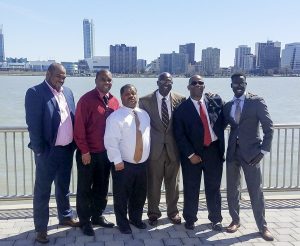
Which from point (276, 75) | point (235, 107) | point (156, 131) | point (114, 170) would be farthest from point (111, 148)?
point (276, 75)

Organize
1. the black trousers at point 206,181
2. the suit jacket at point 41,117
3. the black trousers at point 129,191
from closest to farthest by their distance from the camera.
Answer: the suit jacket at point 41,117 < the black trousers at point 129,191 < the black trousers at point 206,181

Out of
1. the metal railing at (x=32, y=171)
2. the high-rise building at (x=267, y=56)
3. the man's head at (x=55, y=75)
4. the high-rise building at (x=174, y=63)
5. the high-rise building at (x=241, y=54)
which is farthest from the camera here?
the high-rise building at (x=241, y=54)

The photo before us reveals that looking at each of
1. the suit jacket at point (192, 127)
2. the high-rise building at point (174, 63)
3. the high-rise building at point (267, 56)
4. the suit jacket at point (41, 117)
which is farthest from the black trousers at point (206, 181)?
the high-rise building at point (267, 56)

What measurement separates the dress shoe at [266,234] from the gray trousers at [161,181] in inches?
44.1

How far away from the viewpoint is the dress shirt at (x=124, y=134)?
4.35 m

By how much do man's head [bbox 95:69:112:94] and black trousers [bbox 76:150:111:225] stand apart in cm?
76

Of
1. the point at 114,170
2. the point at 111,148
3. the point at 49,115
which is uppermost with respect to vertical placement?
the point at 49,115

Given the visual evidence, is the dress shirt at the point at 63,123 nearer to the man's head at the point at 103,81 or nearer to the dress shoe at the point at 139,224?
the man's head at the point at 103,81

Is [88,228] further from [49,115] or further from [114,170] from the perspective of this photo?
[49,115]

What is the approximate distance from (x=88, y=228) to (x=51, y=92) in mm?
1694

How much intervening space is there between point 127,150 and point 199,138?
882 mm

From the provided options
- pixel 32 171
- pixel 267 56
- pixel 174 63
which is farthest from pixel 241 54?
pixel 32 171

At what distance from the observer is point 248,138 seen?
449 cm

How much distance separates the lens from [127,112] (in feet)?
14.7
